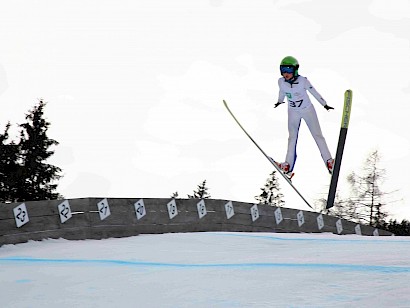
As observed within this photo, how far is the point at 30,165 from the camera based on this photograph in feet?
71.8

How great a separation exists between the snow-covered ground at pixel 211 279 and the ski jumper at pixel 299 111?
3.25 metres

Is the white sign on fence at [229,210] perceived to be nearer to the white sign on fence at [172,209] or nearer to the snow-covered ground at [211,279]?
the white sign on fence at [172,209]

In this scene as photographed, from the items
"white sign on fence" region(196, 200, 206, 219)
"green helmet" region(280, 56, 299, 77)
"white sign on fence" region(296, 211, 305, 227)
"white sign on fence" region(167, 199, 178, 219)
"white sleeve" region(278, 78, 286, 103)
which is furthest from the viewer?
"white sign on fence" region(296, 211, 305, 227)

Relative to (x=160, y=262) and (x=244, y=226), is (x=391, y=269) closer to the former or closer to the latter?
(x=160, y=262)

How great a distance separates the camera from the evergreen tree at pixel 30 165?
21.4 meters

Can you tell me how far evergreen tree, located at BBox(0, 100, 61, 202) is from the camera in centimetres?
2139

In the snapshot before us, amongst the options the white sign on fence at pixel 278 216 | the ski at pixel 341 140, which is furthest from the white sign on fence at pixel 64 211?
the white sign on fence at pixel 278 216

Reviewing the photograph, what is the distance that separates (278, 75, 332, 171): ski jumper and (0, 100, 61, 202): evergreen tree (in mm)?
14679

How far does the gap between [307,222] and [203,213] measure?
2882 mm

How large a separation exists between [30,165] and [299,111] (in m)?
15.5

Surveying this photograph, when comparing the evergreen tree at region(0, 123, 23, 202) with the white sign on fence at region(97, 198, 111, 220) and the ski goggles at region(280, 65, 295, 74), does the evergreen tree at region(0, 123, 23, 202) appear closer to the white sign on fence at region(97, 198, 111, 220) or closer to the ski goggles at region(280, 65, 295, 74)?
the white sign on fence at region(97, 198, 111, 220)

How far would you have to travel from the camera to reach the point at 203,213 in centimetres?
980

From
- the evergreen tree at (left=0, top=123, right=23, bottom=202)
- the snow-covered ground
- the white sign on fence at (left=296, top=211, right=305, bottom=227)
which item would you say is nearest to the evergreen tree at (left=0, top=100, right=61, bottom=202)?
the evergreen tree at (left=0, top=123, right=23, bottom=202)

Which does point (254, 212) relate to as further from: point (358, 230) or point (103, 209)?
point (358, 230)
